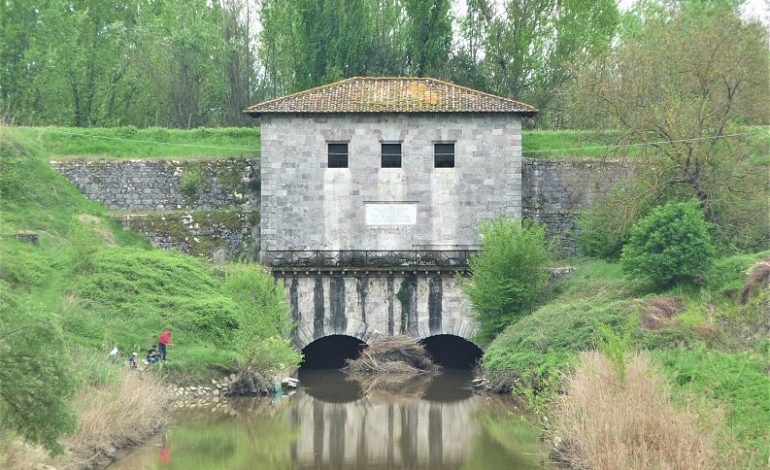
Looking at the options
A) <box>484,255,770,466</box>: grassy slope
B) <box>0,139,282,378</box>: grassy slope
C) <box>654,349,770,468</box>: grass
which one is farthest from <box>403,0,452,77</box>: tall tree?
<box>654,349,770,468</box>: grass

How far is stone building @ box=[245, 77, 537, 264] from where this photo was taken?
42.1 metres

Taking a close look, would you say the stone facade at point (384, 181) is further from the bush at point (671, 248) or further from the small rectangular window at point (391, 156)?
the bush at point (671, 248)

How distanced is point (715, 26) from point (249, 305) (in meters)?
18.3

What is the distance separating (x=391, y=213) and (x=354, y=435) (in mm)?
14009

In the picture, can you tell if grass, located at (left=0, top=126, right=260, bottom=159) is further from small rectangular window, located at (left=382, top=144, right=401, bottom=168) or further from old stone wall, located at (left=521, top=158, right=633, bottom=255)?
old stone wall, located at (left=521, top=158, right=633, bottom=255)

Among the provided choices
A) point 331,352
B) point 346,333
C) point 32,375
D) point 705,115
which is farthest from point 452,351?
point 32,375

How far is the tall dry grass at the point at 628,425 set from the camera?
1886cm

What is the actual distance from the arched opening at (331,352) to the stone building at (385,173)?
4.55 meters

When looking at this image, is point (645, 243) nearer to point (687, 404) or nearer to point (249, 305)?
A: point (249, 305)

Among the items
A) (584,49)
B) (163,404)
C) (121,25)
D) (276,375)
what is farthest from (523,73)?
(163,404)

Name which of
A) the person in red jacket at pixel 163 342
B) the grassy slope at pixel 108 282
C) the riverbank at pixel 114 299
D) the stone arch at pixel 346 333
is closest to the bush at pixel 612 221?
the stone arch at pixel 346 333

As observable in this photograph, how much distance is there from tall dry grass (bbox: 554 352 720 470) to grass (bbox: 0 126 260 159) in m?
26.4

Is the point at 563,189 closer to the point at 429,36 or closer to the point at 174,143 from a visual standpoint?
the point at 429,36

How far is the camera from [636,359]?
2162 centimetres
